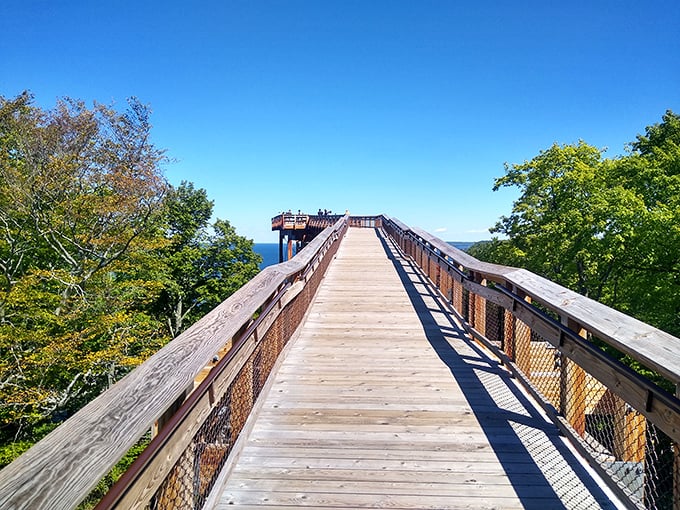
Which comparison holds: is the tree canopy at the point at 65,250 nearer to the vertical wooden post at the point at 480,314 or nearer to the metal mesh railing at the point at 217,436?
the metal mesh railing at the point at 217,436

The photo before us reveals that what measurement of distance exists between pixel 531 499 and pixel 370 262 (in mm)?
9429

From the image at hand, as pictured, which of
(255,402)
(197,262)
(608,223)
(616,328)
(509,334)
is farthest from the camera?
(197,262)

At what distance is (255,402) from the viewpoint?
10.1 feet

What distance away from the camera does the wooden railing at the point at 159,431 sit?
882 mm

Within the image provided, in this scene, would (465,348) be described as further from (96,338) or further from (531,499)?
(96,338)

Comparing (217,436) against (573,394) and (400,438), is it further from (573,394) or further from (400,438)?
(573,394)

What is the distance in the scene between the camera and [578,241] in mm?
17328

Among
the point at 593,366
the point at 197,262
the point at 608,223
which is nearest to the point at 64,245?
the point at 197,262

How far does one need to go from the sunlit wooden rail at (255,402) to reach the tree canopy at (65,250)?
426 inches

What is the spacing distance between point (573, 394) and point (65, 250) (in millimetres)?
15228

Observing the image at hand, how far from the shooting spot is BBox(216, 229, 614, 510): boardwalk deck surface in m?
2.11

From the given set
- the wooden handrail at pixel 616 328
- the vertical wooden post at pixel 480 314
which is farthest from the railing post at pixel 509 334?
the vertical wooden post at pixel 480 314

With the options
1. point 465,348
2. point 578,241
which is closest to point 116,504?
point 465,348

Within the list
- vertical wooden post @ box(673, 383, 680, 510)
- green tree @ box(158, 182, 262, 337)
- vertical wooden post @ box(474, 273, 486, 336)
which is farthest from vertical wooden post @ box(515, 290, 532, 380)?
green tree @ box(158, 182, 262, 337)
